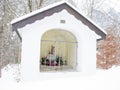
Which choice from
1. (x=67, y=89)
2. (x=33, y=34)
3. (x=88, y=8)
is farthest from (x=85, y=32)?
(x=88, y=8)

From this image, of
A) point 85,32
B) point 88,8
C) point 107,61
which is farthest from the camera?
point 88,8

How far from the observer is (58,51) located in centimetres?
1323

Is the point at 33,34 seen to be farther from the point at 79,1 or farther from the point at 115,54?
the point at 79,1

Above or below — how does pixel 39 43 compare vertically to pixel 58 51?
above

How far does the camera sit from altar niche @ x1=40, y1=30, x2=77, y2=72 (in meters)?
11.7

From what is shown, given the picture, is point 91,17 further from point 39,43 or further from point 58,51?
point 39,43

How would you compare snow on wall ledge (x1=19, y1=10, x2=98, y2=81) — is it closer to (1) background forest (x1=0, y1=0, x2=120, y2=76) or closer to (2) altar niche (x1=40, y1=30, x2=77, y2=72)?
(2) altar niche (x1=40, y1=30, x2=77, y2=72)

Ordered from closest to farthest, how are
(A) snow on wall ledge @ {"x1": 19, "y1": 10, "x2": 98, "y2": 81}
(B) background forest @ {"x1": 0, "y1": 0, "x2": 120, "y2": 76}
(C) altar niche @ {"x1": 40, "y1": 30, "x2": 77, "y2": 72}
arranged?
(A) snow on wall ledge @ {"x1": 19, "y1": 10, "x2": 98, "y2": 81}
(C) altar niche @ {"x1": 40, "y1": 30, "x2": 77, "y2": 72}
(B) background forest @ {"x1": 0, "y1": 0, "x2": 120, "y2": 76}

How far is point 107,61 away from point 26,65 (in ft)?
42.9

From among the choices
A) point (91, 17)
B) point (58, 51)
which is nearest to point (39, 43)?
point (58, 51)

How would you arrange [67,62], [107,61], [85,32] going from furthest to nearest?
[107,61] < [67,62] < [85,32]

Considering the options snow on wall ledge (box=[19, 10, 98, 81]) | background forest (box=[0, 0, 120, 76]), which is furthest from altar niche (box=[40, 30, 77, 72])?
background forest (box=[0, 0, 120, 76])

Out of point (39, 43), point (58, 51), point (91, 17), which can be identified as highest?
point (91, 17)

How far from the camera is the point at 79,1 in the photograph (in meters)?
24.6
